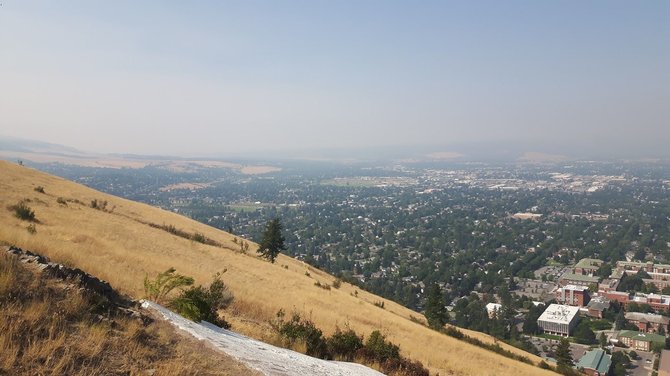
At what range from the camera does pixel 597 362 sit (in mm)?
32344

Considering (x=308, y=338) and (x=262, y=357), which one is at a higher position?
(x=262, y=357)

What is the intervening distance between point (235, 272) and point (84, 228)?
6.96 metres

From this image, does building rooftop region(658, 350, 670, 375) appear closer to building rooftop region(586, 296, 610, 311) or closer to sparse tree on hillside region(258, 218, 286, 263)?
building rooftop region(586, 296, 610, 311)

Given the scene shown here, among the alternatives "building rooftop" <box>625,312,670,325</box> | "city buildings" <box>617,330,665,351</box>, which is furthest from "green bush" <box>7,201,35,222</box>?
"building rooftop" <box>625,312,670,325</box>

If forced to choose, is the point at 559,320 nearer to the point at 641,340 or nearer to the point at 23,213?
the point at 641,340

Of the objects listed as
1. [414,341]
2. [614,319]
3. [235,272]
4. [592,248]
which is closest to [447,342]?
[414,341]

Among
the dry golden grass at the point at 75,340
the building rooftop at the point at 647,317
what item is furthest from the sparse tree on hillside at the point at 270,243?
the building rooftop at the point at 647,317

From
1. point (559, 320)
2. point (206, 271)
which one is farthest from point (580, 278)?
point (206, 271)

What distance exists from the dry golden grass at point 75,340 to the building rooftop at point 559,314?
161 ft

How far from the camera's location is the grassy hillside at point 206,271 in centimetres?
996

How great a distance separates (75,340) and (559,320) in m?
50.4

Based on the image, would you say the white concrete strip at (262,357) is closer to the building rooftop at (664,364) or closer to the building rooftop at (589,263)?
the building rooftop at (664,364)

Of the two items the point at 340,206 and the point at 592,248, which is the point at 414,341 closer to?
the point at 592,248

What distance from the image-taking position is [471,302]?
190ft
